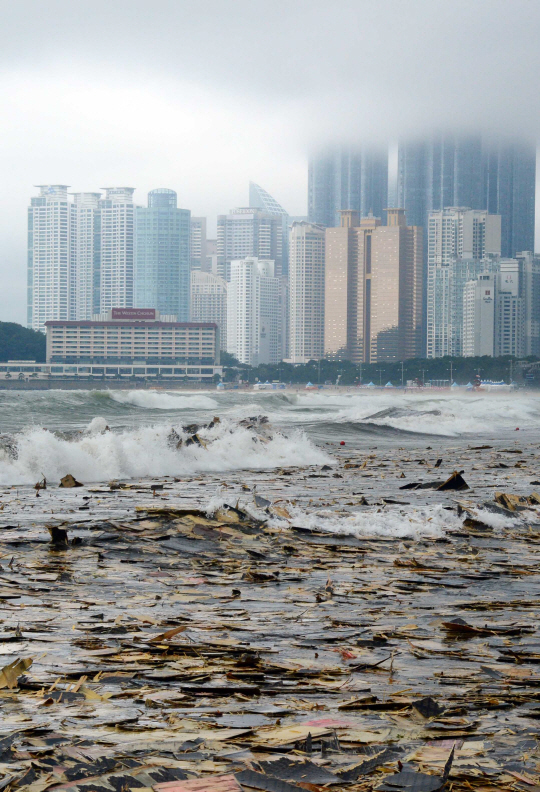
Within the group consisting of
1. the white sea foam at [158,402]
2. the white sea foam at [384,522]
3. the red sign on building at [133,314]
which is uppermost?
the red sign on building at [133,314]

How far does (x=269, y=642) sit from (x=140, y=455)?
1271cm

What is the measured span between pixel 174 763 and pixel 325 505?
345 inches

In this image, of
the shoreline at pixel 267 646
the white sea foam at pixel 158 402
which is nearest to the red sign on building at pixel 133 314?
the white sea foam at pixel 158 402

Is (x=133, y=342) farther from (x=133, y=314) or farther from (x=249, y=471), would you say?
(x=249, y=471)

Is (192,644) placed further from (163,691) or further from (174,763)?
(174,763)

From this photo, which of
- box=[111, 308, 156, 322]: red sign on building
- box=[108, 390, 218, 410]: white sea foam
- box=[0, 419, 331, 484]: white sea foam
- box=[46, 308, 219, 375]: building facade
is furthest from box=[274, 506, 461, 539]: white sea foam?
box=[111, 308, 156, 322]: red sign on building

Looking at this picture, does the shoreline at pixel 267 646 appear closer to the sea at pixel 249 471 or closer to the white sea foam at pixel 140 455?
the sea at pixel 249 471

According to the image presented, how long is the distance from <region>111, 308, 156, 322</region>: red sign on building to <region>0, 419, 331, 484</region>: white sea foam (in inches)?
6687

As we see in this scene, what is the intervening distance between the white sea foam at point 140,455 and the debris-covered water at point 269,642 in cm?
252

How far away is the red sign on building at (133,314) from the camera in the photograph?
189 meters

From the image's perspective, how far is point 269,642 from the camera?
5109 millimetres

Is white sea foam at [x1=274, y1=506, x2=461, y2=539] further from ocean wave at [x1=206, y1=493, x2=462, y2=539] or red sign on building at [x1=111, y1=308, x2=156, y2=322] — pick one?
red sign on building at [x1=111, y1=308, x2=156, y2=322]

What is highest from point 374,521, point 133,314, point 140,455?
point 133,314

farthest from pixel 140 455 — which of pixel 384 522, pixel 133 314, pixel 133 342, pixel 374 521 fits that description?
pixel 133 314
